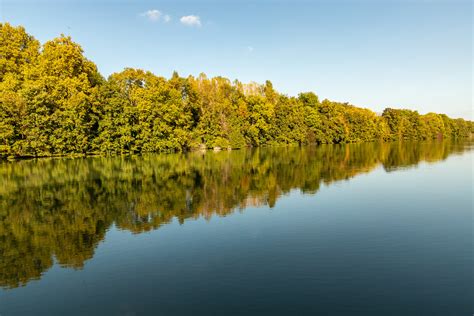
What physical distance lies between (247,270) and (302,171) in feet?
111

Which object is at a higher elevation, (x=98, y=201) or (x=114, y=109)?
(x=114, y=109)

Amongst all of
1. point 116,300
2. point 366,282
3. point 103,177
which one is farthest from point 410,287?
point 103,177

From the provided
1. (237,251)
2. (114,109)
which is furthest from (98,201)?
(114,109)

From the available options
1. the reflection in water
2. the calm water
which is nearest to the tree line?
the reflection in water

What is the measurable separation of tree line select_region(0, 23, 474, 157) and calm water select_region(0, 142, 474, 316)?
135 ft

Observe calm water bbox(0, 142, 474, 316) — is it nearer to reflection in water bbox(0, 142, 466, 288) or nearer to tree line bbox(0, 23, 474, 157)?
reflection in water bbox(0, 142, 466, 288)

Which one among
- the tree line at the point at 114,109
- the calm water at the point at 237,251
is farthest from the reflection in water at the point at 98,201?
the tree line at the point at 114,109

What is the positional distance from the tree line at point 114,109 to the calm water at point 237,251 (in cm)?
4122

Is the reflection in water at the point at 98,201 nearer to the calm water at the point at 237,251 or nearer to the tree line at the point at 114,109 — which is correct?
the calm water at the point at 237,251

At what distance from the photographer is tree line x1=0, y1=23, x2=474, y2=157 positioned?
68.1 meters

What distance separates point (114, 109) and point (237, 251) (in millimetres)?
71894

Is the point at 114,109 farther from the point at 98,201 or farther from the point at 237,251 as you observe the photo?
the point at 237,251

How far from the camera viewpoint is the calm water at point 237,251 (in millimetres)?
11852

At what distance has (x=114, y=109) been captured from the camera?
3179 inches
